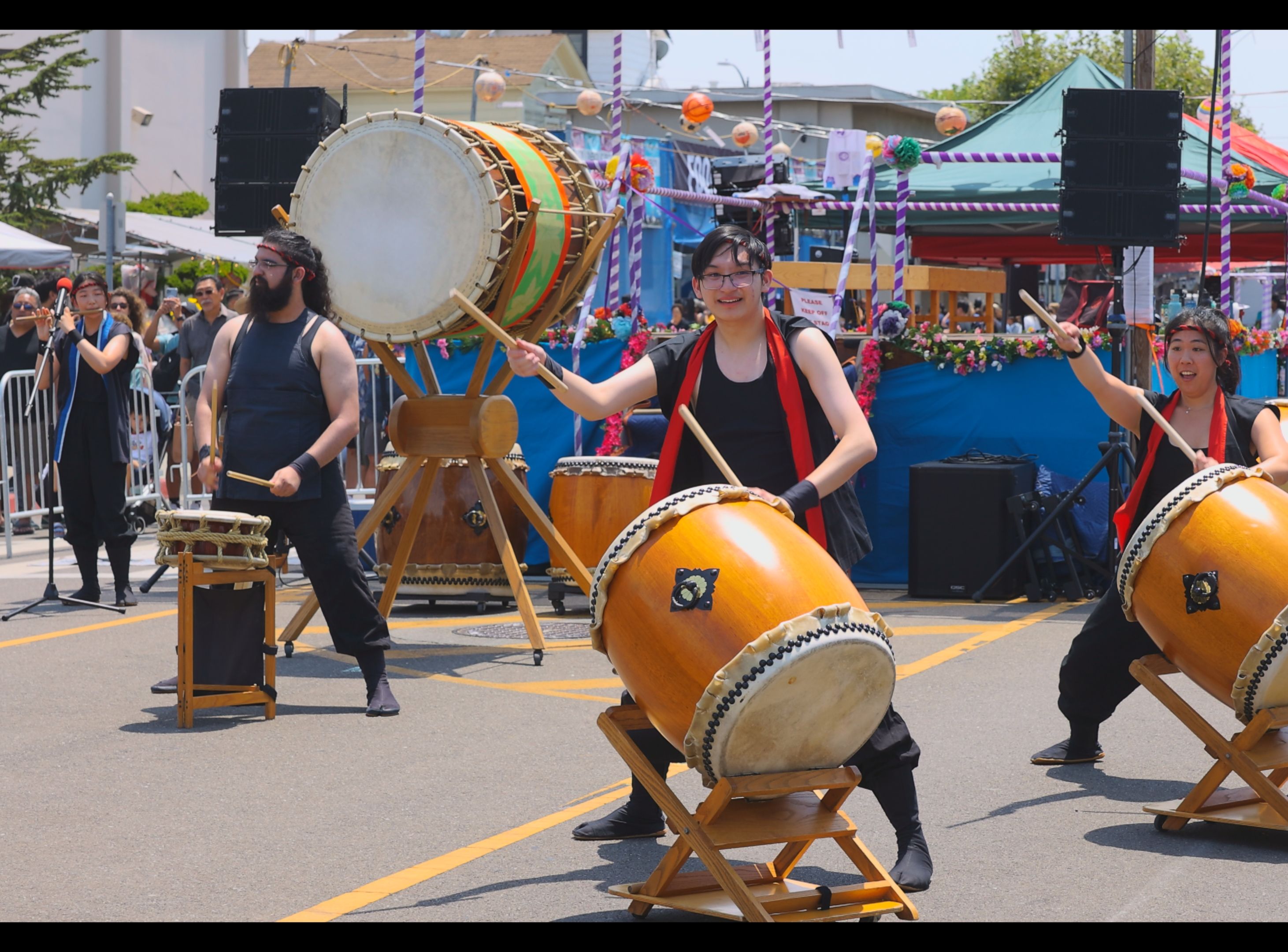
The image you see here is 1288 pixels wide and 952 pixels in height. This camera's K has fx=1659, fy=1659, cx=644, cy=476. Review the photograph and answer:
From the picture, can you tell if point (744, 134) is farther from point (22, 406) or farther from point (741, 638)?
point (741, 638)

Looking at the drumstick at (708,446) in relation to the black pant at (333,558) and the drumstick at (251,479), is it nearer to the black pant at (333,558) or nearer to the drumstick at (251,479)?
the drumstick at (251,479)

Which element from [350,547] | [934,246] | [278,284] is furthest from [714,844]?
[934,246]

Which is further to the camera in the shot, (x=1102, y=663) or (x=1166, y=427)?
(x=1102, y=663)

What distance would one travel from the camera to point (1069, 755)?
6273 mm

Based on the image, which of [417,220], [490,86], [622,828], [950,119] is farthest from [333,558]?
[950,119]

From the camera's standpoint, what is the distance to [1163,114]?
11.0 m

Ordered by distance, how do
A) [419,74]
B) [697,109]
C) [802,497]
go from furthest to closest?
[697,109], [419,74], [802,497]

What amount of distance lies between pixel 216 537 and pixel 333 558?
503 mm

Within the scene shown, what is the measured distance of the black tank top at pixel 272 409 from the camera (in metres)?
7.05

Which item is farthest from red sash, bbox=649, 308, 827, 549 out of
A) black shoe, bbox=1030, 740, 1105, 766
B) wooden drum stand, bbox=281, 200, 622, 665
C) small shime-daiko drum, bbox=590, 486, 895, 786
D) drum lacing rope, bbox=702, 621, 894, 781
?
wooden drum stand, bbox=281, 200, 622, 665

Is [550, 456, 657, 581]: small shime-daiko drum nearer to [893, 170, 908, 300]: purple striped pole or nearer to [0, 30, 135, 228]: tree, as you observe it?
[893, 170, 908, 300]: purple striped pole

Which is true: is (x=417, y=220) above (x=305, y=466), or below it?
above

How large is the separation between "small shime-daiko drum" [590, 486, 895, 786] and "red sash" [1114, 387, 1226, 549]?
1.96 metres

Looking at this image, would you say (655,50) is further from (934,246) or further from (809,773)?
(809,773)
